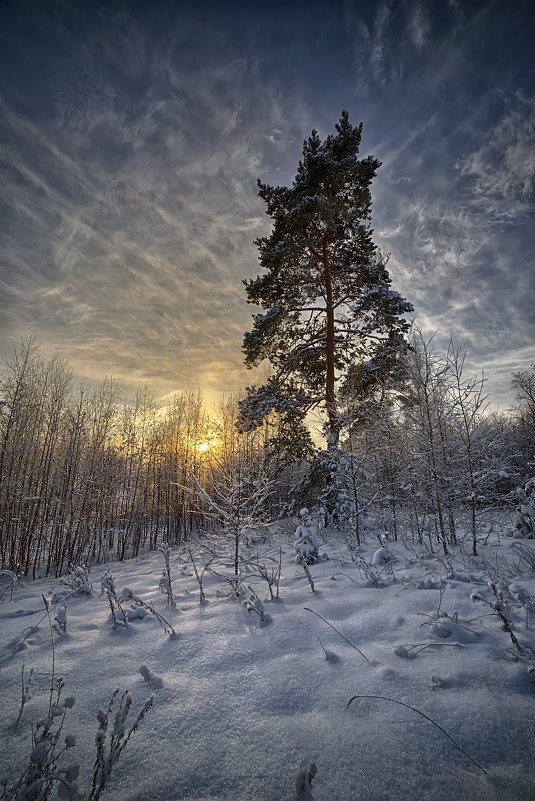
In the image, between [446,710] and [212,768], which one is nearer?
[212,768]

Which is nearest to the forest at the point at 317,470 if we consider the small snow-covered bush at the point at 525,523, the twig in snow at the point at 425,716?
the small snow-covered bush at the point at 525,523

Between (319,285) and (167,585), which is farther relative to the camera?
(319,285)

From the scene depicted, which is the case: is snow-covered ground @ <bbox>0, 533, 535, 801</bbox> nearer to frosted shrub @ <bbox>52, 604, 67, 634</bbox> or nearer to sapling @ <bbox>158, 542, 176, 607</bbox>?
frosted shrub @ <bbox>52, 604, 67, 634</bbox>

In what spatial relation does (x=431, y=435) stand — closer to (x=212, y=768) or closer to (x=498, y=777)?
(x=498, y=777)

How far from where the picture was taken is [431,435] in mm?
6832

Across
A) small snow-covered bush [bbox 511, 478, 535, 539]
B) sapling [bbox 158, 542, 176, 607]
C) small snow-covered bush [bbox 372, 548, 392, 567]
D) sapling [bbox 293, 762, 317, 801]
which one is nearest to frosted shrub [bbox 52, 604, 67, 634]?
sapling [bbox 158, 542, 176, 607]

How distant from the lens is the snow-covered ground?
132 centimetres

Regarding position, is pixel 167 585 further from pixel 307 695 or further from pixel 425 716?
pixel 425 716

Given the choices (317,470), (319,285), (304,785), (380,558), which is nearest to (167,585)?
(380,558)

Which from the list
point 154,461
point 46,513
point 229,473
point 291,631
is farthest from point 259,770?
point 154,461

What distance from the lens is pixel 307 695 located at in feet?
6.07

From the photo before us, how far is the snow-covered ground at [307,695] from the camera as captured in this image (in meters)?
1.32

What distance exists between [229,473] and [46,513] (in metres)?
10.8

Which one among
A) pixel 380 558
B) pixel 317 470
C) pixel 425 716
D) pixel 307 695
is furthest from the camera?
pixel 317 470
